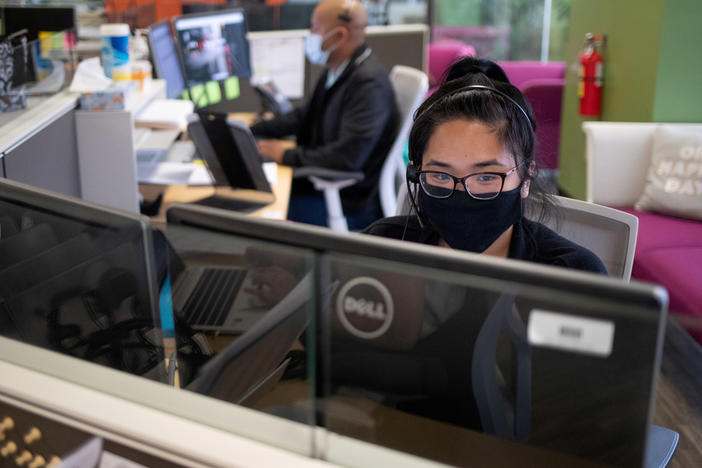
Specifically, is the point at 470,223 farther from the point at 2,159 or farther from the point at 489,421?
the point at 2,159

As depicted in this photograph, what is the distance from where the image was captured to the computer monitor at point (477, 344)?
0.63 m

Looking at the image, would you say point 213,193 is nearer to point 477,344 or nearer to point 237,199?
point 237,199

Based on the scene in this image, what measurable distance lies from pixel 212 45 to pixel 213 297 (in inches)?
114

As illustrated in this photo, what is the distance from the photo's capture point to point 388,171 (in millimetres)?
3250

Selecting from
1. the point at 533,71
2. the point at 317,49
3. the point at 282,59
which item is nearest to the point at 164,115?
the point at 317,49


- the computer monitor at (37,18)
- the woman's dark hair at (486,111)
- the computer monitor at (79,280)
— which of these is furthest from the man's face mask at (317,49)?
the computer monitor at (79,280)

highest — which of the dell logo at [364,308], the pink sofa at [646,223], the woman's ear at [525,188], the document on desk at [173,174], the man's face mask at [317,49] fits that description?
the man's face mask at [317,49]

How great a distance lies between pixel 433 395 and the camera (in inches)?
30.3

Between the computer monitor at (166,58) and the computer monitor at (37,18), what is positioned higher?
the computer monitor at (37,18)

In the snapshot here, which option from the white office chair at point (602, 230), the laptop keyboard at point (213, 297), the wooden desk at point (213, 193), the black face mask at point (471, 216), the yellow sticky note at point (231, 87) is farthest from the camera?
the yellow sticky note at point (231, 87)

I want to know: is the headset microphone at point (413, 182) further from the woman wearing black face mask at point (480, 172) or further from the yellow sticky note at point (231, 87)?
the yellow sticky note at point (231, 87)

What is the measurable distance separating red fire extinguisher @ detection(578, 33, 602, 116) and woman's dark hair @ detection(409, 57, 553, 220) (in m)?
2.80

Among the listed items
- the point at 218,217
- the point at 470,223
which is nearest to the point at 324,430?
the point at 218,217

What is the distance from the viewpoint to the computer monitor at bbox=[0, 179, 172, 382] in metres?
0.89
